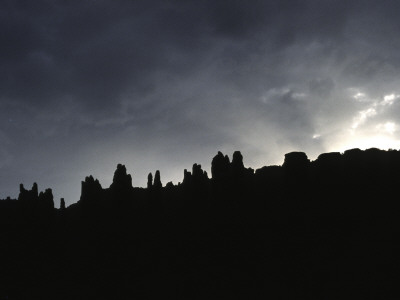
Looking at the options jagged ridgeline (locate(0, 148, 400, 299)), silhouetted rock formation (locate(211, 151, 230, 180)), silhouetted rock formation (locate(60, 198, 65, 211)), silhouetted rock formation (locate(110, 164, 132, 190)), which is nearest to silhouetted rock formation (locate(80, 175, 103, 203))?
jagged ridgeline (locate(0, 148, 400, 299))

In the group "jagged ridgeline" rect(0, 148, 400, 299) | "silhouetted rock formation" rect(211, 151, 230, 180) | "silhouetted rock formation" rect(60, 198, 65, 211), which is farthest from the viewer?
"silhouetted rock formation" rect(60, 198, 65, 211)

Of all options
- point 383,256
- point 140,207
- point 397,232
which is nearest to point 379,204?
point 397,232

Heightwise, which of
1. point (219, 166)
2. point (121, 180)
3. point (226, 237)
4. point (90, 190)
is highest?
point (121, 180)

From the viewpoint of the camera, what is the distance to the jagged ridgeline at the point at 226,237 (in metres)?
81.6

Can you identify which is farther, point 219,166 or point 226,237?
point 219,166

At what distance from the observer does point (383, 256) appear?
76.5m

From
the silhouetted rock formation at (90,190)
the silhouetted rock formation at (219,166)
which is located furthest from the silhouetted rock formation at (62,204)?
the silhouetted rock formation at (219,166)

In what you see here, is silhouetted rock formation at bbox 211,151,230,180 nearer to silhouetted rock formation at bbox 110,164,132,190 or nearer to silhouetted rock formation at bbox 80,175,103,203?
silhouetted rock formation at bbox 110,164,132,190

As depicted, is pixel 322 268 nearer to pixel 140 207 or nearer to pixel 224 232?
pixel 224 232

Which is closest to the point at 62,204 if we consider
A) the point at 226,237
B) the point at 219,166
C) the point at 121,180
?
the point at 121,180

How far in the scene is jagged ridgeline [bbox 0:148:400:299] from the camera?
81562 millimetres

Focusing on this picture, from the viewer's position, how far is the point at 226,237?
106 metres

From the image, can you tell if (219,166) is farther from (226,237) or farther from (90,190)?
(90,190)

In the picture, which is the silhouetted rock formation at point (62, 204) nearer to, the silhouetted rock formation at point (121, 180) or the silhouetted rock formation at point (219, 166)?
the silhouetted rock formation at point (121, 180)
